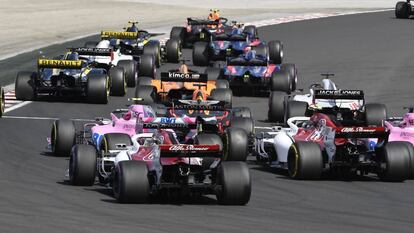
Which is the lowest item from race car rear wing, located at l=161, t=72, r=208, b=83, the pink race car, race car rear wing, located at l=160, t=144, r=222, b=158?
race car rear wing, located at l=161, t=72, r=208, b=83

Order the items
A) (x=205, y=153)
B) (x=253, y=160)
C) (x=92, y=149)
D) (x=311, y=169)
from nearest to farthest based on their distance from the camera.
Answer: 1. (x=205, y=153)
2. (x=92, y=149)
3. (x=311, y=169)
4. (x=253, y=160)

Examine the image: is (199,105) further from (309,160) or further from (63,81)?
(63,81)

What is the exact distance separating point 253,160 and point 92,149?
22.5 feet

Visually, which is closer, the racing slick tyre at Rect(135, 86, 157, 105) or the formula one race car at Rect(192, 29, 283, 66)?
the racing slick tyre at Rect(135, 86, 157, 105)

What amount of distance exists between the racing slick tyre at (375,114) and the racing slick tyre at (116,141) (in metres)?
8.29

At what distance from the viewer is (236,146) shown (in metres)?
29.9

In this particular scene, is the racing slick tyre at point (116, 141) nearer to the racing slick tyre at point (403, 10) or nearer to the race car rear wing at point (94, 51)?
the race car rear wing at point (94, 51)

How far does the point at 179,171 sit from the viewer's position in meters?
24.3

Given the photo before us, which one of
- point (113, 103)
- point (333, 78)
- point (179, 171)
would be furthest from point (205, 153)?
point (333, 78)

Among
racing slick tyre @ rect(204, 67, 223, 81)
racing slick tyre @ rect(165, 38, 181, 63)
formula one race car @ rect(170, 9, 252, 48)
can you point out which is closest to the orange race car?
racing slick tyre @ rect(204, 67, 223, 81)

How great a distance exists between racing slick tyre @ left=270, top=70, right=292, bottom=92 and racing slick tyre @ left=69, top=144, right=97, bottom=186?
1922 centimetres

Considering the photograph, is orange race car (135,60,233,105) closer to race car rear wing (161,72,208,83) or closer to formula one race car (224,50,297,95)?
race car rear wing (161,72,208,83)

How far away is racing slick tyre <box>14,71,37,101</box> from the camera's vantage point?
1650 inches

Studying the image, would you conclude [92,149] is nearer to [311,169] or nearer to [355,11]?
[311,169]
